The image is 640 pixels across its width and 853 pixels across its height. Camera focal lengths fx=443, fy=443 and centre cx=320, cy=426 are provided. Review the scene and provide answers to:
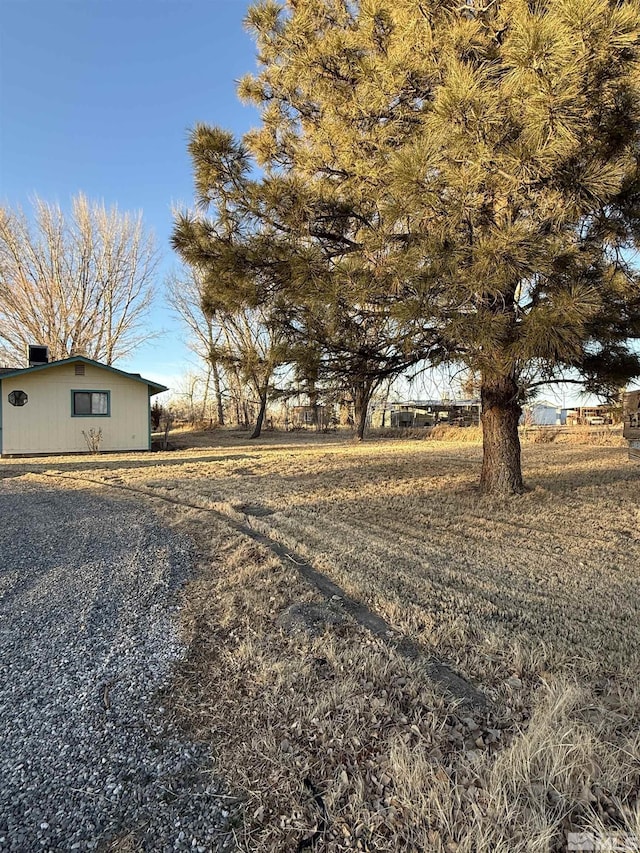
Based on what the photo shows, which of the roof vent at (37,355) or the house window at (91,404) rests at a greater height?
the roof vent at (37,355)

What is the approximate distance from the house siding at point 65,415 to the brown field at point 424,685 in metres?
11.0

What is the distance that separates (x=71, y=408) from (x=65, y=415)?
0.91ft

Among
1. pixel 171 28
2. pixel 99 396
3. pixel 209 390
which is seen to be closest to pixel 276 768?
pixel 171 28

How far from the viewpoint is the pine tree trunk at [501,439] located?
601 cm

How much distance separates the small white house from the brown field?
11.0 m

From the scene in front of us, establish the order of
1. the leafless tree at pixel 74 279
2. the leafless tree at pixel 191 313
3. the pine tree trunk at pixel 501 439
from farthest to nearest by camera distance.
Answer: the leafless tree at pixel 191 313 < the leafless tree at pixel 74 279 < the pine tree trunk at pixel 501 439

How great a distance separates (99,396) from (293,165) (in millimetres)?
11138

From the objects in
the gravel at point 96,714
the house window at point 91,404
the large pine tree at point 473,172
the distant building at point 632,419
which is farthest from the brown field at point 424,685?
the house window at point 91,404

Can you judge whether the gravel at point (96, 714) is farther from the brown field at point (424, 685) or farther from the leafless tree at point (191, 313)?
the leafless tree at point (191, 313)

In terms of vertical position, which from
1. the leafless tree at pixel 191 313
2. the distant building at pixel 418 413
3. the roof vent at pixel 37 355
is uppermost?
the leafless tree at pixel 191 313

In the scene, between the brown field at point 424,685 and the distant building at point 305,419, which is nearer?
the brown field at point 424,685

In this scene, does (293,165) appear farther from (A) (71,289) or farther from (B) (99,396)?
(A) (71,289)

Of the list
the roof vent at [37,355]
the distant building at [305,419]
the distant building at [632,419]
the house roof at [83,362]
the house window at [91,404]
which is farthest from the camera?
the distant building at [305,419]

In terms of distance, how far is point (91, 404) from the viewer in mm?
14234
